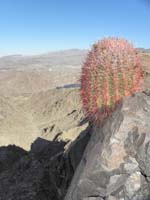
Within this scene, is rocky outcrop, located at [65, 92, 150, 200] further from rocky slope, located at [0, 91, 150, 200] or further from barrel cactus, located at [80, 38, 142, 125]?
barrel cactus, located at [80, 38, 142, 125]

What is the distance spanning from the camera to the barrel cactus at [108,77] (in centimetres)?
459

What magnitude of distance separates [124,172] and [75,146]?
226 centimetres

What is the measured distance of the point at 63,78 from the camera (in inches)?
1895

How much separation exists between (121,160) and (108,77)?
101 cm

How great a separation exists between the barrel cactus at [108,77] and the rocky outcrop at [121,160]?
0.18 meters

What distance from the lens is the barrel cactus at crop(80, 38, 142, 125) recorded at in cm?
459

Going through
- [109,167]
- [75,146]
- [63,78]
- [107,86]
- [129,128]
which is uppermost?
[107,86]

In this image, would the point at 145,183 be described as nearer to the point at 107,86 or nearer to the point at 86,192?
the point at 86,192

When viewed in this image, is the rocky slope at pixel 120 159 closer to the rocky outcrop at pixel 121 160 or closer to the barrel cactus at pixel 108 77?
the rocky outcrop at pixel 121 160

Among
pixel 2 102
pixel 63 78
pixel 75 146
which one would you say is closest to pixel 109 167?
pixel 75 146

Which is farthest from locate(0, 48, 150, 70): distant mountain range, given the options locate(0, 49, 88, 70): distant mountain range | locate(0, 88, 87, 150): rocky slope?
locate(0, 88, 87, 150): rocky slope

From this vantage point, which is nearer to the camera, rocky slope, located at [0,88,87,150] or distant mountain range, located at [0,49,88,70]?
rocky slope, located at [0,88,87,150]

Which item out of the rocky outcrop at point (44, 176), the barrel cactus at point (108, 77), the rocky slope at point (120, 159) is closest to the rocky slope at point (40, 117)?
the rocky outcrop at point (44, 176)

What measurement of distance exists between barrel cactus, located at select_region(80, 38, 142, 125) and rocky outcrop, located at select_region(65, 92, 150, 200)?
0.18 metres
